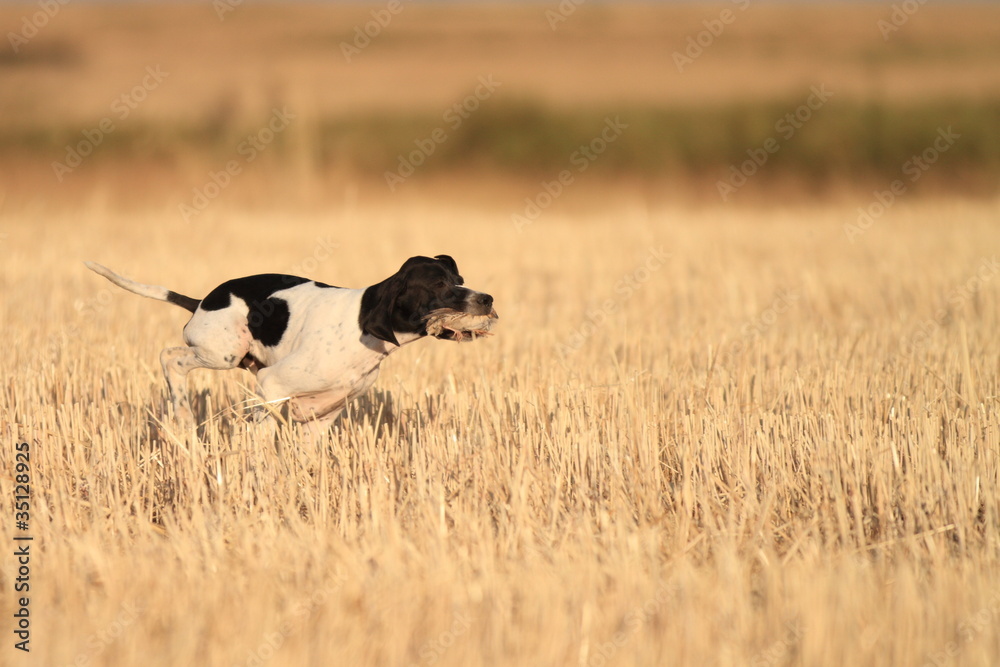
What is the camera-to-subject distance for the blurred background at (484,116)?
22.8 metres

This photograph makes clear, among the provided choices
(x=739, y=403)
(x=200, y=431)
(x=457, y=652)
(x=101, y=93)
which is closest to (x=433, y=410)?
(x=200, y=431)

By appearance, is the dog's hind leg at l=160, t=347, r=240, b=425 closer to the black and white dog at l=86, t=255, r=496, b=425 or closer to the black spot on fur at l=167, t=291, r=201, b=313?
the black and white dog at l=86, t=255, r=496, b=425

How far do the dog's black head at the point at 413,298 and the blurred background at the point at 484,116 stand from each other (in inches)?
527

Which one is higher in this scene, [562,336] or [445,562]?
[562,336]

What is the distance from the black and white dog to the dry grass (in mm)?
269

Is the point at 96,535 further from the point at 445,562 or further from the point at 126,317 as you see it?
the point at 126,317

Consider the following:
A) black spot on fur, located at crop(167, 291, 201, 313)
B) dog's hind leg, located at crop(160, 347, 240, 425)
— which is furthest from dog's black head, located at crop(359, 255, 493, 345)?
black spot on fur, located at crop(167, 291, 201, 313)

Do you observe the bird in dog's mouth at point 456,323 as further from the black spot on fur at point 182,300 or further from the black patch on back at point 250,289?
the black spot on fur at point 182,300

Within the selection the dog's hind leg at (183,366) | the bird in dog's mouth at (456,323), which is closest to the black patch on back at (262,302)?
the dog's hind leg at (183,366)

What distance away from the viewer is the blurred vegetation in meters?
23.4

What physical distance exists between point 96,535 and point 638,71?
92.0ft

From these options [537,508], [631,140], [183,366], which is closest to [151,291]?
[183,366]

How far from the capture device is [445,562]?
381 cm

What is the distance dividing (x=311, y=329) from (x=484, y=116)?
70.3 feet
